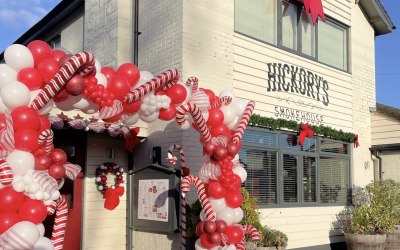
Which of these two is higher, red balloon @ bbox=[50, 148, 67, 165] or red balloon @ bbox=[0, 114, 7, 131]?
red balloon @ bbox=[0, 114, 7, 131]

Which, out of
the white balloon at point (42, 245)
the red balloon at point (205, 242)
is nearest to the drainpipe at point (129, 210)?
the red balloon at point (205, 242)

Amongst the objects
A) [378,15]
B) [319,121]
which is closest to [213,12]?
[319,121]

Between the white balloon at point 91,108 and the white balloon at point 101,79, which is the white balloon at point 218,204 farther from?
the white balloon at point 101,79

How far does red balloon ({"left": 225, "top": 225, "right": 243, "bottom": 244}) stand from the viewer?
19.5 feet

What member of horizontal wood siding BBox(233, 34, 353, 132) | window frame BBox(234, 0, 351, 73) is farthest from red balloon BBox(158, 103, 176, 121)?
window frame BBox(234, 0, 351, 73)

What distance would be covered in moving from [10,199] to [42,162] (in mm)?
435

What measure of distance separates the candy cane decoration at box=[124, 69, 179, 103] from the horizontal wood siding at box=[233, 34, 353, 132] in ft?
11.0

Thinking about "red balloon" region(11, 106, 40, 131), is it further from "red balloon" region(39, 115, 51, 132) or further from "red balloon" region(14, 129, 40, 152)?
"red balloon" region(39, 115, 51, 132)

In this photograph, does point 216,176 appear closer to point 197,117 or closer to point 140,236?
point 197,117

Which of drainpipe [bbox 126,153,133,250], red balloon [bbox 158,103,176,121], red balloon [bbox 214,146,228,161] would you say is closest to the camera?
red balloon [bbox 158,103,176,121]

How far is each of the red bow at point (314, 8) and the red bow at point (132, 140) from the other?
4.62m

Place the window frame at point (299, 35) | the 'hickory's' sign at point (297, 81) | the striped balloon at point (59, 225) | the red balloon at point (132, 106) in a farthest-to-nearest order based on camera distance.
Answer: the window frame at point (299, 35) → the 'hickory's' sign at point (297, 81) → the red balloon at point (132, 106) → the striped balloon at point (59, 225)

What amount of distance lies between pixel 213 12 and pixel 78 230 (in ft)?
14.0

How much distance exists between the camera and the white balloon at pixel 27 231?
3.92 m
